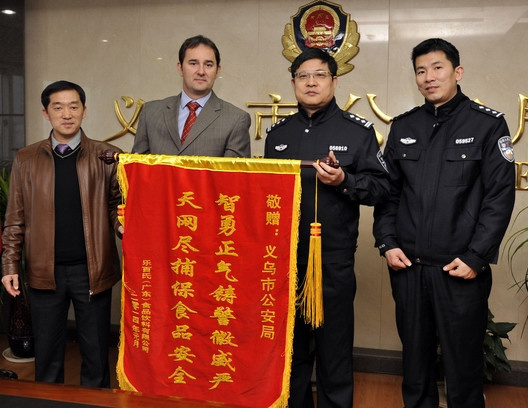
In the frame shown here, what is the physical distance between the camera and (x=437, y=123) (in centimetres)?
221

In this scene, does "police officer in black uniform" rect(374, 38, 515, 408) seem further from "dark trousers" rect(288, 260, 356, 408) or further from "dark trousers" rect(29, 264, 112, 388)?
"dark trousers" rect(29, 264, 112, 388)

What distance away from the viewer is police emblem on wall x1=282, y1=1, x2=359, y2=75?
336cm

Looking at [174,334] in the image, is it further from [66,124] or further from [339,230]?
[66,124]

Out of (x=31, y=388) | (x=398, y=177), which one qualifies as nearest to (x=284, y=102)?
(x=398, y=177)

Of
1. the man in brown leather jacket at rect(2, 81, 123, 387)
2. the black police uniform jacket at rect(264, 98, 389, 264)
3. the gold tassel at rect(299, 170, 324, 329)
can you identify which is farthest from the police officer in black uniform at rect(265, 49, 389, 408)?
the man in brown leather jacket at rect(2, 81, 123, 387)

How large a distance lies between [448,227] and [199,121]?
1.08 meters

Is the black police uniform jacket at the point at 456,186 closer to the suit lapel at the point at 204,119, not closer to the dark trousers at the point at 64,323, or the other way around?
the suit lapel at the point at 204,119

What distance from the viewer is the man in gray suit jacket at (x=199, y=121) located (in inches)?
92.8

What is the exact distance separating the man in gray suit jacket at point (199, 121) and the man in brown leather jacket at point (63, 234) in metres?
0.29

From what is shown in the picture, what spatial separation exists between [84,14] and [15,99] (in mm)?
733

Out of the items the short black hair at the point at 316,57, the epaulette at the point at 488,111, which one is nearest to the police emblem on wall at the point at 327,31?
the short black hair at the point at 316,57

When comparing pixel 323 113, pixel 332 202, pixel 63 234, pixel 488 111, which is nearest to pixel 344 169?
pixel 332 202

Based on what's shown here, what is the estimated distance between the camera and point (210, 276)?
84.7 inches

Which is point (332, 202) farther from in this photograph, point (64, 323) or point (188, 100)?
point (64, 323)
